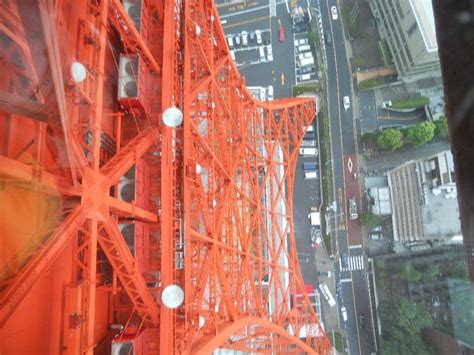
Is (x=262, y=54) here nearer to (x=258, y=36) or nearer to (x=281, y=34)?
(x=258, y=36)

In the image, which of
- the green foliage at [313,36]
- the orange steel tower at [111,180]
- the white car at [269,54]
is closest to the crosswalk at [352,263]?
the orange steel tower at [111,180]

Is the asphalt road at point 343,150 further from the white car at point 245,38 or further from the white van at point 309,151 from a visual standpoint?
the white car at point 245,38

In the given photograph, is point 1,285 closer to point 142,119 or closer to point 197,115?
point 142,119

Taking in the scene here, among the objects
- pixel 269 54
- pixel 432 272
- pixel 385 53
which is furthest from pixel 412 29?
pixel 269 54

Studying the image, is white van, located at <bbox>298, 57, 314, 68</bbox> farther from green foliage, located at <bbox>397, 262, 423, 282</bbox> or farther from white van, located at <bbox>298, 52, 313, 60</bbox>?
green foliage, located at <bbox>397, 262, 423, 282</bbox>

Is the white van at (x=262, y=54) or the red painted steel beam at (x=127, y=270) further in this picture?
the white van at (x=262, y=54)

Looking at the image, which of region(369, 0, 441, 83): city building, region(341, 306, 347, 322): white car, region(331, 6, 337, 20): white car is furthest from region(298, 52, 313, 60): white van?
region(341, 306, 347, 322): white car
